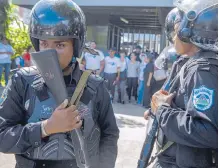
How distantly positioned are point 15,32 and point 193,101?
11.3m

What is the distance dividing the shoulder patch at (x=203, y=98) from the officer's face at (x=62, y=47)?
68cm

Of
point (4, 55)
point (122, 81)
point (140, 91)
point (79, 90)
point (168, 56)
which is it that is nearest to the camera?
point (79, 90)

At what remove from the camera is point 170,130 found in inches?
69.9

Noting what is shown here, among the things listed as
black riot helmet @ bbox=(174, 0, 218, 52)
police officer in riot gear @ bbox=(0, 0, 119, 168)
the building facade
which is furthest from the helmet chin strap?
the building facade

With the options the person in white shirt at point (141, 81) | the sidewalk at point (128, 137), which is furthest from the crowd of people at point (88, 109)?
the person in white shirt at point (141, 81)

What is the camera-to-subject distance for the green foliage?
38.9ft

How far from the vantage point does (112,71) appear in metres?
9.68

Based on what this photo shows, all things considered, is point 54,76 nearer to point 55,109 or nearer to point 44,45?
point 55,109

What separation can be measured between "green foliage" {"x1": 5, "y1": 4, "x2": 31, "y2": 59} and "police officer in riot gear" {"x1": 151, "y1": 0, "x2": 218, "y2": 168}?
10414mm

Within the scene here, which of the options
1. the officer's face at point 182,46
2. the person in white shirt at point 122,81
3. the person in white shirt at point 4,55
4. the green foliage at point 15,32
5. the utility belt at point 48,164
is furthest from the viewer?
the green foliage at point 15,32

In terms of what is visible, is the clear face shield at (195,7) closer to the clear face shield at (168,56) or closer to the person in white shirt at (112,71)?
the clear face shield at (168,56)

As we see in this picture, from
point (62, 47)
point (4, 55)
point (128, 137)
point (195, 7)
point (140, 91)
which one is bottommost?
point (128, 137)

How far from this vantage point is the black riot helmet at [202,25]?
187cm

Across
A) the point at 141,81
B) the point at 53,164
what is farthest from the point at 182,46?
the point at 141,81
